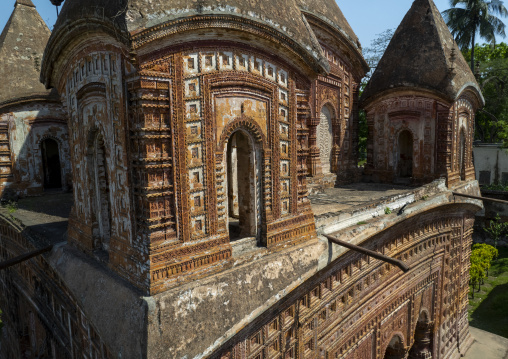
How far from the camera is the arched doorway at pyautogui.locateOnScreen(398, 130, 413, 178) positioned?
32.3ft

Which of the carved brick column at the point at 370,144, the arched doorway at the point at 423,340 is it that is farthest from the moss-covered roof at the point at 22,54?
the arched doorway at the point at 423,340

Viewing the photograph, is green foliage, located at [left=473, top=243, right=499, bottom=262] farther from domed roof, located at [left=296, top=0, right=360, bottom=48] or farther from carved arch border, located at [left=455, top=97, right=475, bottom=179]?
domed roof, located at [left=296, top=0, right=360, bottom=48]

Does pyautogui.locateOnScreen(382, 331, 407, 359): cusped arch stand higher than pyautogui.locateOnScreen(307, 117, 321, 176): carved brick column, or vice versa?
pyautogui.locateOnScreen(307, 117, 321, 176): carved brick column

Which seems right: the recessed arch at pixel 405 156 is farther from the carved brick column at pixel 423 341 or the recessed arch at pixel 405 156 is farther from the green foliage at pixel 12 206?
the green foliage at pixel 12 206

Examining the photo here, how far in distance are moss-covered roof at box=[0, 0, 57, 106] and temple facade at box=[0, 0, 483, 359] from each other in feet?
11.1

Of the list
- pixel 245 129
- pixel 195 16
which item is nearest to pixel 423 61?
pixel 245 129

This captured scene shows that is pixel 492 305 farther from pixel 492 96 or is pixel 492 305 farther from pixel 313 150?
pixel 492 96

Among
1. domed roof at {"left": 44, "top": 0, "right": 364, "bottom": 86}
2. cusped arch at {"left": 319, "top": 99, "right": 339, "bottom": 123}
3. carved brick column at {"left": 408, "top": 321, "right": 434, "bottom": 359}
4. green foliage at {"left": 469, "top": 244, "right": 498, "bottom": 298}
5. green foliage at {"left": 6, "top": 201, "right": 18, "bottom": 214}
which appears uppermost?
domed roof at {"left": 44, "top": 0, "right": 364, "bottom": 86}

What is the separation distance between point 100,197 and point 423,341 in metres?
7.63

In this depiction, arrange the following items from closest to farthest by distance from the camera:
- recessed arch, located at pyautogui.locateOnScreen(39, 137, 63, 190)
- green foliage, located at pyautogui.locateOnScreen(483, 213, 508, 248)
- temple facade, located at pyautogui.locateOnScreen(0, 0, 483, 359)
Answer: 1. temple facade, located at pyautogui.locateOnScreen(0, 0, 483, 359)
2. recessed arch, located at pyautogui.locateOnScreen(39, 137, 63, 190)
3. green foliage, located at pyautogui.locateOnScreen(483, 213, 508, 248)

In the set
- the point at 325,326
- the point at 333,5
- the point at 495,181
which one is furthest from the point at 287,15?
the point at 495,181

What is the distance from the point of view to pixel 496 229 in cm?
1470

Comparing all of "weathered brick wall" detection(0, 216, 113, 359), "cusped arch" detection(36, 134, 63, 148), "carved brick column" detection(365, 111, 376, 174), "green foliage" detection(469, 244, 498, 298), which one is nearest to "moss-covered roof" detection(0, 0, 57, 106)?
"cusped arch" detection(36, 134, 63, 148)

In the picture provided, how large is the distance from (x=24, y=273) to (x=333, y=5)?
8649 mm
